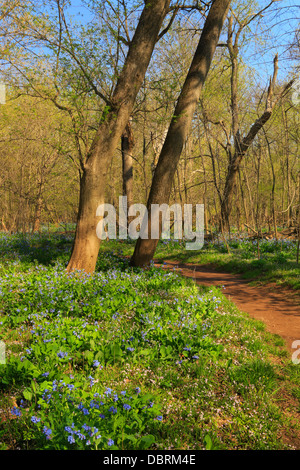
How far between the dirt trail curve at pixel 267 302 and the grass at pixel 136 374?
470 millimetres

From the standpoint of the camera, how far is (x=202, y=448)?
101 inches

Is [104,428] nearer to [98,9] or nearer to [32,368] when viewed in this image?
[32,368]

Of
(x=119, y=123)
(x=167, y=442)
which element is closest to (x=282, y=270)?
(x=119, y=123)

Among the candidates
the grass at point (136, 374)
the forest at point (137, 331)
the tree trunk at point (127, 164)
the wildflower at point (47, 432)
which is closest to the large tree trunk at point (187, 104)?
the forest at point (137, 331)

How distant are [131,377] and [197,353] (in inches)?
33.4

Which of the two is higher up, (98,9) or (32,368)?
(98,9)

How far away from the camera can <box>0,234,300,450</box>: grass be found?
2.52 metres

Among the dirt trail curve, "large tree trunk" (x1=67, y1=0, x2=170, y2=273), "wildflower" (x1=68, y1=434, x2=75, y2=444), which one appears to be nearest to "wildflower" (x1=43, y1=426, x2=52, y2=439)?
"wildflower" (x1=68, y1=434, x2=75, y2=444)

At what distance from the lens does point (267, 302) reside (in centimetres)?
671

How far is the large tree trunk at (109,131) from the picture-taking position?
6.82m

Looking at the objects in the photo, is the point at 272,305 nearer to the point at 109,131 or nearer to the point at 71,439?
the point at 109,131

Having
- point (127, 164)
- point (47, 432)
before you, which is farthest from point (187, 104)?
point (127, 164)

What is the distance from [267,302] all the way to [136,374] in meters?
4.14

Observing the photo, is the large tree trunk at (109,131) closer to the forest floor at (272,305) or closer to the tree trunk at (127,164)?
the forest floor at (272,305)
